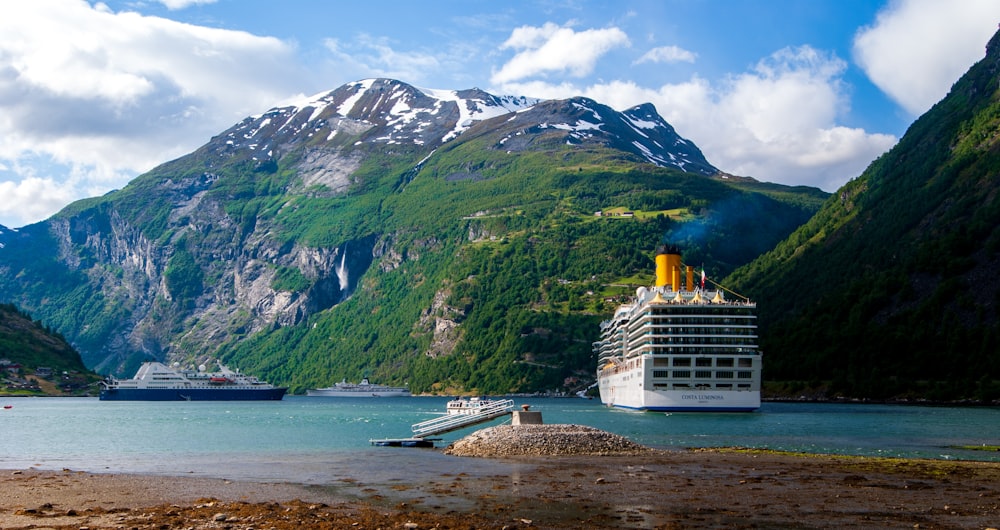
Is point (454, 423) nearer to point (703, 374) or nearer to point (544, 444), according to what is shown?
point (544, 444)

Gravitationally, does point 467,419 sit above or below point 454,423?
Answer: above

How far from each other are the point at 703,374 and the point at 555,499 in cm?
7419

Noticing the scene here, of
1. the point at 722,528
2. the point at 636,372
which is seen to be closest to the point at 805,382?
the point at 636,372

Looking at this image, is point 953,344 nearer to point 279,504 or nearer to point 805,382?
point 805,382

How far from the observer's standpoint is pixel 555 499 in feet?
115

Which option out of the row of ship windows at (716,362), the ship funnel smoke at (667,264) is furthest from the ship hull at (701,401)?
the ship funnel smoke at (667,264)

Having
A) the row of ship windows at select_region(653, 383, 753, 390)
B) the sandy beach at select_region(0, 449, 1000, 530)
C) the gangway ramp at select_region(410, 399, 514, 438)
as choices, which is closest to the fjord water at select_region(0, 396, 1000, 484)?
the gangway ramp at select_region(410, 399, 514, 438)

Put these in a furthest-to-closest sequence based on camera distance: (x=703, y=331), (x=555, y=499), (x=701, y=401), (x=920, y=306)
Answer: (x=920, y=306)
(x=703, y=331)
(x=701, y=401)
(x=555, y=499)

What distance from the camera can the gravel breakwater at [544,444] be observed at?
5266 centimetres

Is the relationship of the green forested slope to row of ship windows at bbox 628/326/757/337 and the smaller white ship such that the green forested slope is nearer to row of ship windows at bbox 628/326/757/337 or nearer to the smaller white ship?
row of ship windows at bbox 628/326/757/337

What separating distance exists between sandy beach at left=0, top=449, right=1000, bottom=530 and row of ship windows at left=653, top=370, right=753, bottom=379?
5858cm

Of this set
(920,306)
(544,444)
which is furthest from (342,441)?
(920,306)

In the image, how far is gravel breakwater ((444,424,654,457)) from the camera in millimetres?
52656

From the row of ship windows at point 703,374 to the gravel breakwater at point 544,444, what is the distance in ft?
171
